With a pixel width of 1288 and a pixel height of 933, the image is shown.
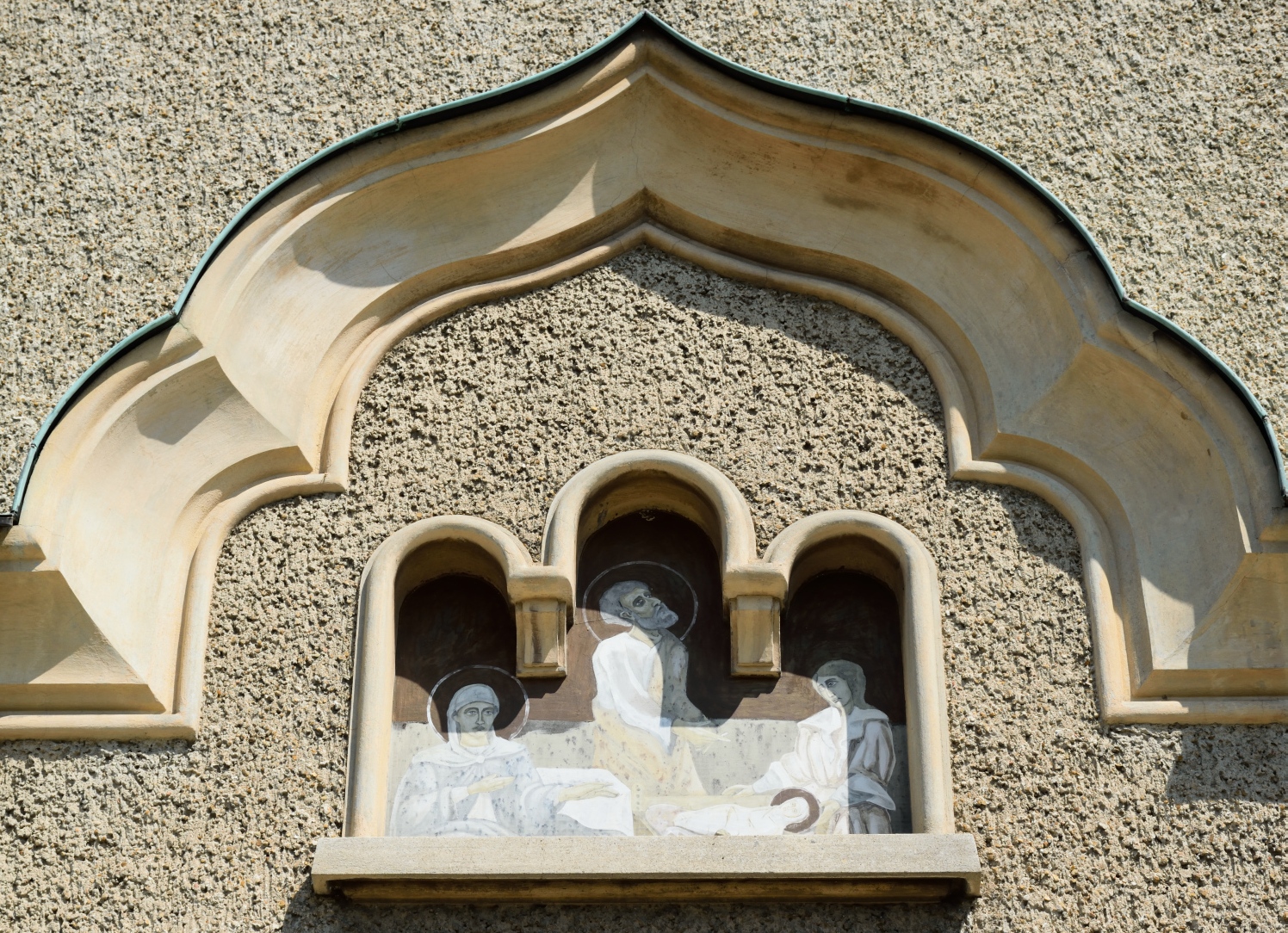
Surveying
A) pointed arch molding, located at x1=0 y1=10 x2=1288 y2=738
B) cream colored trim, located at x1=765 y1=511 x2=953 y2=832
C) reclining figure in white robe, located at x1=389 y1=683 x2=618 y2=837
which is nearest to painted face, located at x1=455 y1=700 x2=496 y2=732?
reclining figure in white robe, located at x1=389 y1=683 x2=618 y2=837

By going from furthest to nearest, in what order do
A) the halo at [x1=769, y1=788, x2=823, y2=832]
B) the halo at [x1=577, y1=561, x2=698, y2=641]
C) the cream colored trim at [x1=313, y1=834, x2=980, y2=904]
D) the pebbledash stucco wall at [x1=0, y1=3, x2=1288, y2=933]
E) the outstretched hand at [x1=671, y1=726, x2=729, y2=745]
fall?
the halo at [x1=577, y1=561, x2=698, y2=641] < the outstretched hand at [x1=671, y1=726, x2=729, y2=745] < the halo at [x1=769, y1=788, x2=823, y2=832] < the pebbledash stucco wall at [x1=0, y1=3, x2=1288, y2=933] < the cream colored trim at [x1=313, y1=834, x2=980, y2=904]

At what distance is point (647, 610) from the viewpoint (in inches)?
182

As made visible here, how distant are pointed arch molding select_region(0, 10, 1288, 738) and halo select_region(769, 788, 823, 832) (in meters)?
0.71

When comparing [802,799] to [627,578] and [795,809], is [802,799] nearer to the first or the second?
[795,809]

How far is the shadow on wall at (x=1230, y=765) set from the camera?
13.6ft

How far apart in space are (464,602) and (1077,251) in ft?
5.88

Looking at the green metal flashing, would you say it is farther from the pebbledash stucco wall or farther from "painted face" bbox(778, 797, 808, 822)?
"painted face" bbox(778, 797, 808, 822)

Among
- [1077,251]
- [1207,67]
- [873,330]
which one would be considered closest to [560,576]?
[873,330]

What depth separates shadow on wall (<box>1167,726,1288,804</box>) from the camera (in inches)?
164

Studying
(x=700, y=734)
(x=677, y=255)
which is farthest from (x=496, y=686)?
(x=677, y=255)

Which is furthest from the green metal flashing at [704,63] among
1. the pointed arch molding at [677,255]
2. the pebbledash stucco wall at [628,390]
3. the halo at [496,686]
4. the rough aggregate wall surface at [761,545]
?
the halo at [496,686]

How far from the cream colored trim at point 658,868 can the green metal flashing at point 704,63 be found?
45.5 inches

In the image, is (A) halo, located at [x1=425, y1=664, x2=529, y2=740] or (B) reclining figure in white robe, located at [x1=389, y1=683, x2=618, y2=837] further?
(A) halo, located at [x1=425, y1=664, x2=529, y2=740]

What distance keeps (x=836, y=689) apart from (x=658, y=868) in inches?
29.3
